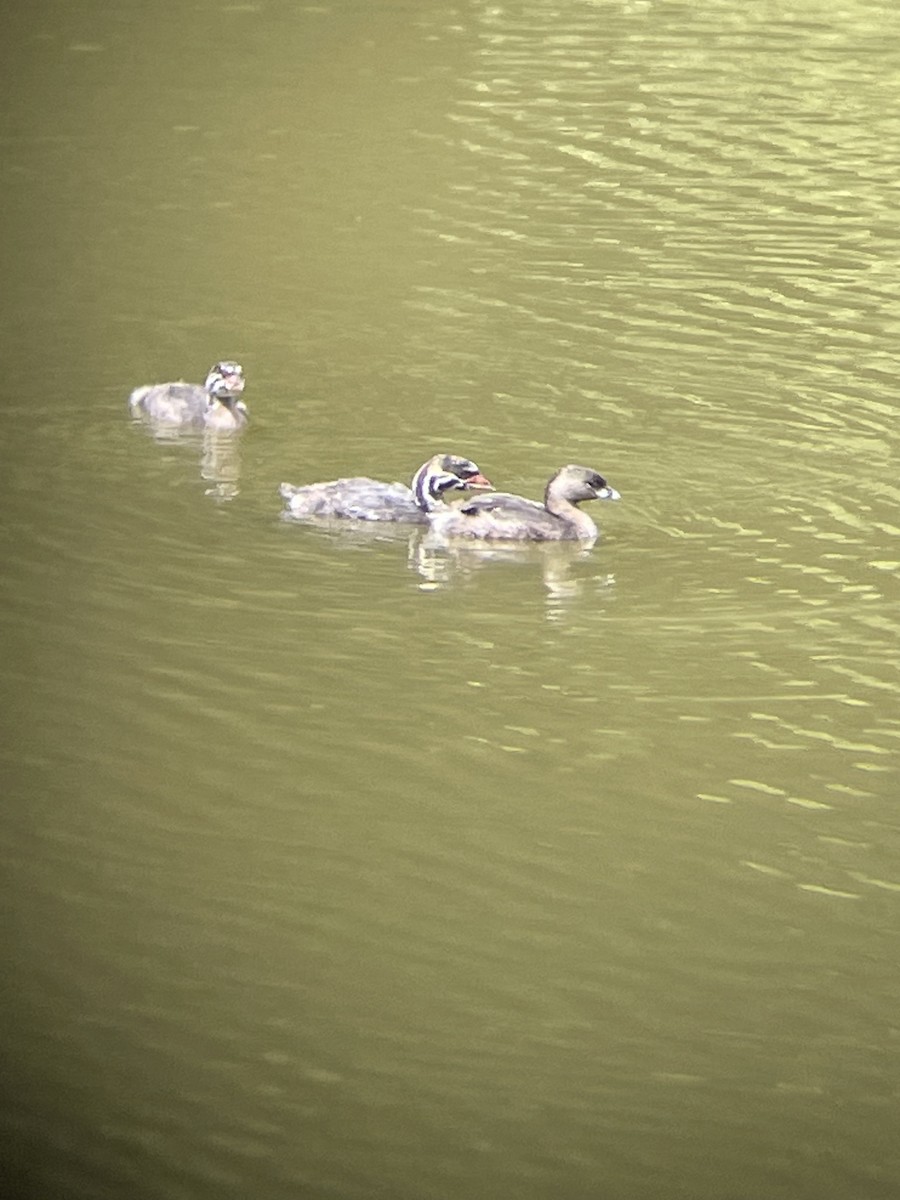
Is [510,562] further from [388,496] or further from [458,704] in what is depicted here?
[458,704]

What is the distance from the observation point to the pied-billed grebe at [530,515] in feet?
25.8

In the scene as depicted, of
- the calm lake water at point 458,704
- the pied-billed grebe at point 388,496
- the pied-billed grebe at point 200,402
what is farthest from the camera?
the pied-billed grebe at point 200,402

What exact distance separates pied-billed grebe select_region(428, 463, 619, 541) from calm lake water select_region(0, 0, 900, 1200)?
11cm

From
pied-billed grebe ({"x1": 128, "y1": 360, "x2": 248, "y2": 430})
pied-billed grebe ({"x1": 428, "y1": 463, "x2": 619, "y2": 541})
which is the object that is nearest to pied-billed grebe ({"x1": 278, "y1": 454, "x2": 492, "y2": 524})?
pied-billed grebe ({"x1": 428, "y1": 463, "x2": 619, "y2": 541})

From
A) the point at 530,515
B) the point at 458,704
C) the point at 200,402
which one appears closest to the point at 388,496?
the point at 530,515

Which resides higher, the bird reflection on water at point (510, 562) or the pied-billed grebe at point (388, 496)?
the pied-billed grebe at point (388, 496)

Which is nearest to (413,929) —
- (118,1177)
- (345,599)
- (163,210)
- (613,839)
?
(613,839)

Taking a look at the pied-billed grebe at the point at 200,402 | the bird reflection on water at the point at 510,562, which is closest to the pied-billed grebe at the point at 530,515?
the bird reflection on water at the point at 510,562

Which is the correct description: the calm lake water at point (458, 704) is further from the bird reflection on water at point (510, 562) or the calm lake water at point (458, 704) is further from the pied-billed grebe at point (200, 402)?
the pied-billed grebe at point (200, 402)

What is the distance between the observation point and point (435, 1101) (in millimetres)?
4520

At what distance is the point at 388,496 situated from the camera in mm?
8008

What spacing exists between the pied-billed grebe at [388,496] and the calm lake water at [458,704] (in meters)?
0.18

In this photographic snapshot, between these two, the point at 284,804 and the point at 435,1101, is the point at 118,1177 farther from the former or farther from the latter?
the point at 284,804

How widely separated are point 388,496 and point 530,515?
52cm
